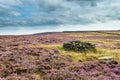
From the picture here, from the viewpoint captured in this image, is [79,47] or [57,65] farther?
[79,47]

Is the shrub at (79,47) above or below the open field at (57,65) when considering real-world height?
above

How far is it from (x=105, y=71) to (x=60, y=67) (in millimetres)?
5918

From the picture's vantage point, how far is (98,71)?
31500 millimetres

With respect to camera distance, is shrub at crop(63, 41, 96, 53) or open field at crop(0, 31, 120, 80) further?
shrub at crop(63, 41, 96, 53)

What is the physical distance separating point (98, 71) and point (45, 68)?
6.66 meters

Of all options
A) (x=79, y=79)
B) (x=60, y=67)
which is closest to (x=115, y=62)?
(x=60, y=67)

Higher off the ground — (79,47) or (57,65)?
(79,47)

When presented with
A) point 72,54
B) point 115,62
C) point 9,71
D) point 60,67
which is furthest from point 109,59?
point 9,71

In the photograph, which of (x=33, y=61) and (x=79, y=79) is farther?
(x=33, y=61)

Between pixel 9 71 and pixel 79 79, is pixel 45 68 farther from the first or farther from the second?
pixel 79 79

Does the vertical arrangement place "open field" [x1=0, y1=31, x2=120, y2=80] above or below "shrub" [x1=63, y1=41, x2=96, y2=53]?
below

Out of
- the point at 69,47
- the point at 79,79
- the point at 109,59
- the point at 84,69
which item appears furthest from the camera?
the point at 69,47

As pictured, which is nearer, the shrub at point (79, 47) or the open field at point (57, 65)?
the open field at point (57, 65)

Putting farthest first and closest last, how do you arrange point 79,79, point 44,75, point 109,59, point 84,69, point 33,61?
point 109,59 < point 33,61 < point 84,69 < point 44,75 < point 79,79
